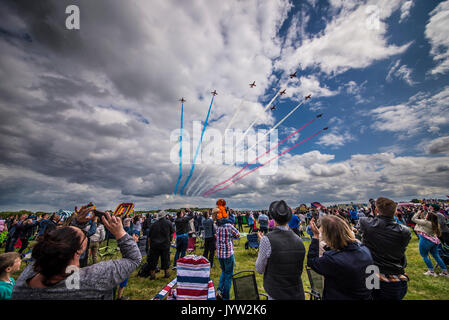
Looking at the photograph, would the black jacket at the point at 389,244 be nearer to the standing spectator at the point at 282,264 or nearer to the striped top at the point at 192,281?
the standing spectator at the point at 282,264

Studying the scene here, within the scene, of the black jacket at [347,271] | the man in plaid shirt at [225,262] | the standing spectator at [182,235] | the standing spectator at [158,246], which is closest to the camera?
the black jacket at [347,271]

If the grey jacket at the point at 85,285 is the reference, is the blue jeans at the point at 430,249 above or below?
below

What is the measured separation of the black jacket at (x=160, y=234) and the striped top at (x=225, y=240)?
3.16m

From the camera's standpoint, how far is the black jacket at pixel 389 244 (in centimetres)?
317

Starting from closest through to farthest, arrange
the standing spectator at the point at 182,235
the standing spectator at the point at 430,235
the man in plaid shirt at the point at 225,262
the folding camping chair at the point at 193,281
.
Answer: the folding camping chair at the point at 193,281, the man in plaid shirt at the point at 225,262, the standing spectator at the point at 430,235, the standing spectator at the point at 182,235

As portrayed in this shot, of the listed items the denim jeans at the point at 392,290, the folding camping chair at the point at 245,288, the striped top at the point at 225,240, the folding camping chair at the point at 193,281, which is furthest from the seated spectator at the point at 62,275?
the denim jeans at the point at 392,290

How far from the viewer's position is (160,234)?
7.29 meters

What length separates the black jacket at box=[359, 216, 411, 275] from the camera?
317 centimetres

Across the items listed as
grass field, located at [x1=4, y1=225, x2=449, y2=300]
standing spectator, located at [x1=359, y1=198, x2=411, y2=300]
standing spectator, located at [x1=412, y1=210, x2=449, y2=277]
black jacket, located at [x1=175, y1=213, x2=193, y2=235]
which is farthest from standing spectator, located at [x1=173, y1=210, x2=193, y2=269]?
standing spectator, located at [x1=412, y1=210, x2=449, y2=277]

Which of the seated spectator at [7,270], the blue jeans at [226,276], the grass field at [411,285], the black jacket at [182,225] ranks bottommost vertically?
the grass field at [411,285]

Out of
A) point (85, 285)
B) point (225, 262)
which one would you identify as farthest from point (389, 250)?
point (85, 285)

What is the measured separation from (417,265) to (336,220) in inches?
383

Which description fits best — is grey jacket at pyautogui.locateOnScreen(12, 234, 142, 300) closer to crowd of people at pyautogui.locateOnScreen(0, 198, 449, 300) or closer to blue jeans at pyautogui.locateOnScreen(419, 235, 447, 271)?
crowd of people at pyautogui.locateOnScreen(0, 198, 449, 300)

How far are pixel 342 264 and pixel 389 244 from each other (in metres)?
1.76
